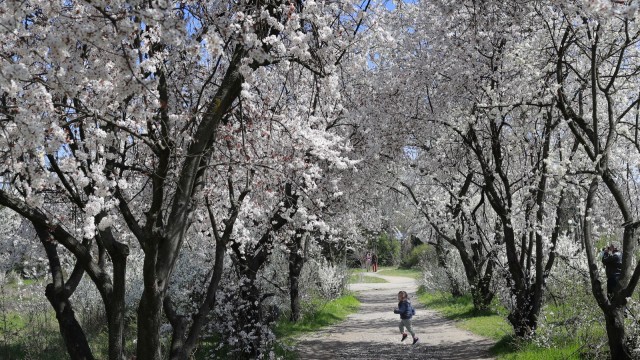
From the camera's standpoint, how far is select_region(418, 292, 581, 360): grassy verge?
8.95 m

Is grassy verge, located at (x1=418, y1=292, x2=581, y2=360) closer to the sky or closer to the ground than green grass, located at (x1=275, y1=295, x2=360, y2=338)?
closer to the ground

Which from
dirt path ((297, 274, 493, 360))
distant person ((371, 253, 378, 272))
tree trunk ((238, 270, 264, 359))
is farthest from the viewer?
distant person ((371, 253, 378, 272))

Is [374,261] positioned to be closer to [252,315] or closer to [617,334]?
[252,315]

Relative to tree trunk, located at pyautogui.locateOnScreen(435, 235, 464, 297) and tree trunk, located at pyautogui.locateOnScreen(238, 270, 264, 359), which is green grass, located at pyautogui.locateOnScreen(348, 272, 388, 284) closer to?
tree trunk, located at pyautogui.locateOnScreen(435, 235, 464, 297)

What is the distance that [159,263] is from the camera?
Result: 5.18 meters

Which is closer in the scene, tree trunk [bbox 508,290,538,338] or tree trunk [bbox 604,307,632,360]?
tree trunk [bbox 604,307,632,360]

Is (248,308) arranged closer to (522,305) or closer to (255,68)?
(522,305)

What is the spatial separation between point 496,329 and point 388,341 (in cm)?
248

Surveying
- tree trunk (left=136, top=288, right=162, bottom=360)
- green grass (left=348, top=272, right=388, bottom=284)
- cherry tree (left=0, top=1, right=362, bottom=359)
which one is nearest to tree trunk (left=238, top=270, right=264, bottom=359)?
cherry tree (left=0, top=1, right=362, bottom=359)

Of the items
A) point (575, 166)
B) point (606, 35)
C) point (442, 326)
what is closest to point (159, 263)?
point (575, 166)

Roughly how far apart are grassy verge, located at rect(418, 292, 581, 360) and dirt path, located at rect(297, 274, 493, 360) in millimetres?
310

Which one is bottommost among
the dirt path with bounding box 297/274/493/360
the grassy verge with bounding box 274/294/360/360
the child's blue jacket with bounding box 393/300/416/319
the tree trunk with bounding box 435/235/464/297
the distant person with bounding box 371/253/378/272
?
the dirt path with bounding box 297/274/493/360

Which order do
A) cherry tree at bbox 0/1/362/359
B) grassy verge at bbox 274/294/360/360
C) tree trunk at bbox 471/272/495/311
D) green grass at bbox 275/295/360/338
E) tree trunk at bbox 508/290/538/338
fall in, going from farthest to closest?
tree trunk at bbox 471/272/495/311
green grass at bbox 275/295/360/338
grassy verge at bbox 274/294/360/360
tree trunk at bbox 508/290/538/338
cherry tree at bbox 0/1/362/359

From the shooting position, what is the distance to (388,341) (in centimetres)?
1309
